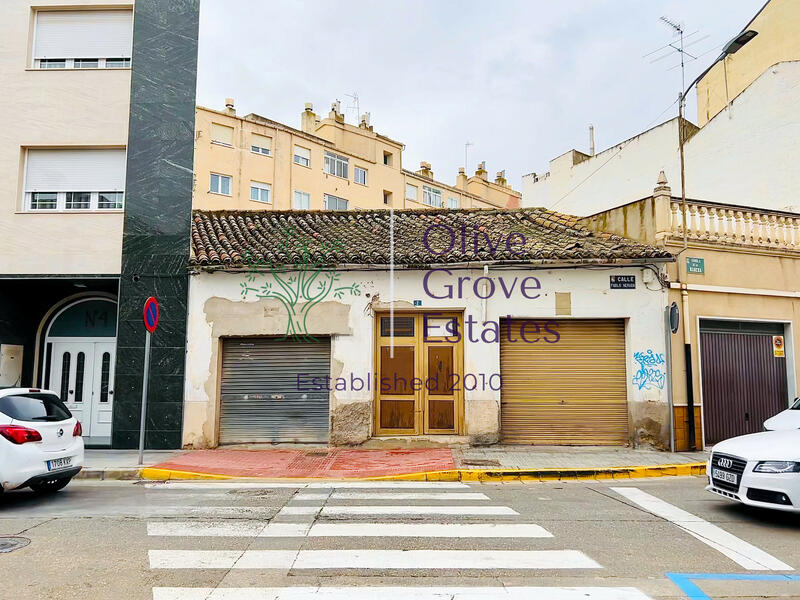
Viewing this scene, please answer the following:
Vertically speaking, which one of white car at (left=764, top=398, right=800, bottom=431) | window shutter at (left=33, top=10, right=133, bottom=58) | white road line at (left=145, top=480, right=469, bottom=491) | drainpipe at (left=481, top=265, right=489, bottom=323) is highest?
window shutter at (left=33, top=10, right=133, bottom=58)

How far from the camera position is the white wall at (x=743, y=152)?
50.9 ft

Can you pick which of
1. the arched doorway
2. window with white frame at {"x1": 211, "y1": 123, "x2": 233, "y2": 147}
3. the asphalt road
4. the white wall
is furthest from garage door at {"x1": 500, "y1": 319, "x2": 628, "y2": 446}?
window with white frame at {"x1": 211, "y1": 123, "x2": 233, "y2": 147}

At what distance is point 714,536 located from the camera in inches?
243

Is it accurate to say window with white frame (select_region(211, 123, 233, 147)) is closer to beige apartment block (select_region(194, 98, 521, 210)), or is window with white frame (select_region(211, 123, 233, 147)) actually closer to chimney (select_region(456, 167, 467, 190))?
beige apartment block (select_region(194, 98, 521, 210))

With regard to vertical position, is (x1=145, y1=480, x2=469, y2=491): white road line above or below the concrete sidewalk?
below

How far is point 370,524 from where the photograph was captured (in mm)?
6570

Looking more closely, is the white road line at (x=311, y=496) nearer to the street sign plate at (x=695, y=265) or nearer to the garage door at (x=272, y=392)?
the garage door at (x=272, y=392)

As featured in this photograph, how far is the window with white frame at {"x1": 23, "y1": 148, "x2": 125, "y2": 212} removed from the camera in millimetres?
13172

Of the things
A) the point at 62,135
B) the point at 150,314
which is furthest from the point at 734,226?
the point at 62,135

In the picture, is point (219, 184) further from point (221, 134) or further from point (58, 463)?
point (58, 463)

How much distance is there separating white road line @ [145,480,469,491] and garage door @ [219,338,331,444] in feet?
9.74

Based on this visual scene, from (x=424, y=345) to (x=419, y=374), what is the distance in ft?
2.11

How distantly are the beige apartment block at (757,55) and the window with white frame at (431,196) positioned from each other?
21.8 m

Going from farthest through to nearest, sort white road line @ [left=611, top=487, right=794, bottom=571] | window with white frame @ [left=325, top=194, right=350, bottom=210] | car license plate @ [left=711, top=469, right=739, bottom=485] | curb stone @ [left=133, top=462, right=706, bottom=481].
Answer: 1. window with white frame @ [left=325, top=194, right=350, bottom=210]
2. curb stone @ [left=133, top=462, right=706, bottom=481]
3. car license plate @ [left=711, top=469, right=739, bottom=485]
4. white road line @ [left=611, top=487, right=794, bottom=571]
